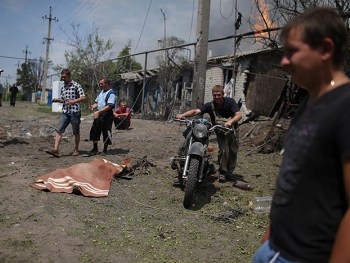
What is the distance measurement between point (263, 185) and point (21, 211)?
4.03 meters

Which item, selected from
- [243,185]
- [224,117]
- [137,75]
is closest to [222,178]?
[243,185]

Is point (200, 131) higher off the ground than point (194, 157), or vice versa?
point (200, 131)

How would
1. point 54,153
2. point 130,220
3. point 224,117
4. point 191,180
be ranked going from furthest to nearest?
1. point 54,153
2. point 224,117
3. point 191,180
4. point 130,220

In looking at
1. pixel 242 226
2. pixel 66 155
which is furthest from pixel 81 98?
pixel 242 226

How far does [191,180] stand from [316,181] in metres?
4.00

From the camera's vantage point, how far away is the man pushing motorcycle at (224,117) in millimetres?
6504

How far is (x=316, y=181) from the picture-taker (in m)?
1.46

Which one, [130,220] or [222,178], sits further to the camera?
[222,178]

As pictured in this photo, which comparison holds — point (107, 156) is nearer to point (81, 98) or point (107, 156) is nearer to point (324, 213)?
point (81, 98)

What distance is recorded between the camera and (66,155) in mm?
Result: 8656

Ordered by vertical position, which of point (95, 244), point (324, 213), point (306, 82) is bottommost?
point (95, 244)

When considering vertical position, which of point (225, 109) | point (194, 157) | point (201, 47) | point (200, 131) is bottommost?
point (194, 157)

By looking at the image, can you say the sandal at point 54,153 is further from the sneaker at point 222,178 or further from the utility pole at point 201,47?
the sneaker at point 222,178

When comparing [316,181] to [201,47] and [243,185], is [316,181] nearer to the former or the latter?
[243,185]
